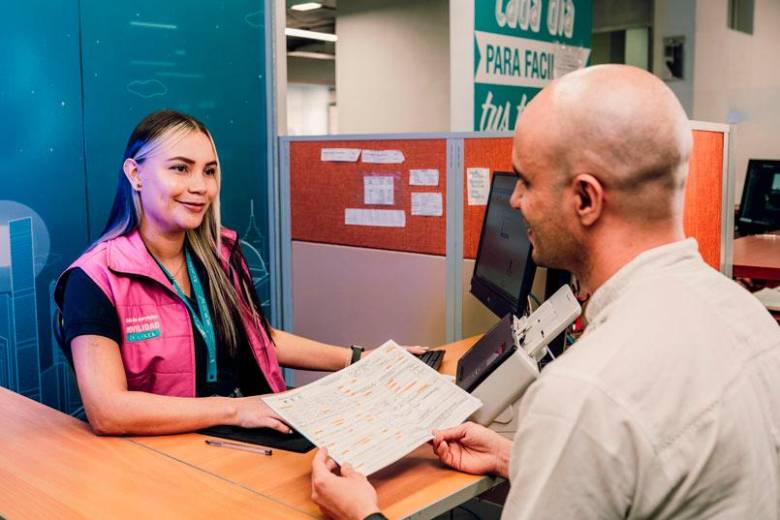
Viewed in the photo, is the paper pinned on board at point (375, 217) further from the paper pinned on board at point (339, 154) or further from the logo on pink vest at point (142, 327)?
the logo on pink vest at point (142, 327)

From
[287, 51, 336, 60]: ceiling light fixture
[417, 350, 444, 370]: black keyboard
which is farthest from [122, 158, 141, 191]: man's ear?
[287, 51, 336, 60]: ceiling light fixture

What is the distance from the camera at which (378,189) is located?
109 inches

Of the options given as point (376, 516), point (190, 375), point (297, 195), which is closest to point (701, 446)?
point (376, 516)

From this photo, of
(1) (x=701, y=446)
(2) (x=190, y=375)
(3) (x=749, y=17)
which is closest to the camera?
(1) (x=701, y=446)

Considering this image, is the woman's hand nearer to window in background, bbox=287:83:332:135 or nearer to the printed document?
the printed document

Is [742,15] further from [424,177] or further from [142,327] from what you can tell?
[142,327]

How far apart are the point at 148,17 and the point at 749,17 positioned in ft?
19.1

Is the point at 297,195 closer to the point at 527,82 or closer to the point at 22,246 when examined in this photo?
the point at 22,246

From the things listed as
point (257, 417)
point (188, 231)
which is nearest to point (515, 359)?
point (257, 417)

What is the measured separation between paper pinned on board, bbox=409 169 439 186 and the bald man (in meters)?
1.65

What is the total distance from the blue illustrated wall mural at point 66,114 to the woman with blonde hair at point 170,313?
690 mm

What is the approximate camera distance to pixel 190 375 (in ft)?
5.91

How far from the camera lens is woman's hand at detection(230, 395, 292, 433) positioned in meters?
1.56

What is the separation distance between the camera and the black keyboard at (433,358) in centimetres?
199
